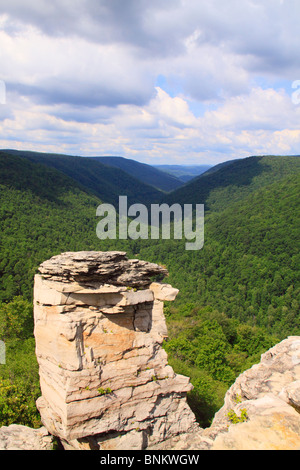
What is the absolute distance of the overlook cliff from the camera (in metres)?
14.6

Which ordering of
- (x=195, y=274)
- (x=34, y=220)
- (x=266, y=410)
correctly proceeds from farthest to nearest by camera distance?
1. (x=195, y=274)
2. (x=34, y=220)
3. (x=266, y=410)

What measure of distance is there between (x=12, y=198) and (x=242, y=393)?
99.0 meters

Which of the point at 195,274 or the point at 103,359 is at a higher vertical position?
the point at 103,359

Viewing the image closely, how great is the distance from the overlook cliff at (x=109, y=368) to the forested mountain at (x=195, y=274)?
661cm

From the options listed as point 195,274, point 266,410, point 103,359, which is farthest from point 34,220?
point 266,410

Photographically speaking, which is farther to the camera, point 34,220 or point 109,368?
point 34,220

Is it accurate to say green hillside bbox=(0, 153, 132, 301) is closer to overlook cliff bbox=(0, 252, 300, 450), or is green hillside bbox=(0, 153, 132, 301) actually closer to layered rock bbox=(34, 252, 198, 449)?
overlook cliff bbox=(0, 252, 300, 450)

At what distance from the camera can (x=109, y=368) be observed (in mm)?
15352

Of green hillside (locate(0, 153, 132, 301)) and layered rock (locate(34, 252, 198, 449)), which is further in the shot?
green hillside (locate(0, 153, 132, 301))

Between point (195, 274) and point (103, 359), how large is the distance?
3274 inches

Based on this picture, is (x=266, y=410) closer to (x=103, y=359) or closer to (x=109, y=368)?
(x=109, y=368)

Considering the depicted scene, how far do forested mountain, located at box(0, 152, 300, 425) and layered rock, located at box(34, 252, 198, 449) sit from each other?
689 centimetres

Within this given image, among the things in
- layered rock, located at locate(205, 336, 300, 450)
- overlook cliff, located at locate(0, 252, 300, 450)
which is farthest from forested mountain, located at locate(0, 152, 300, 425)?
layered rock, located at locate(205, 336, 300, 450)
